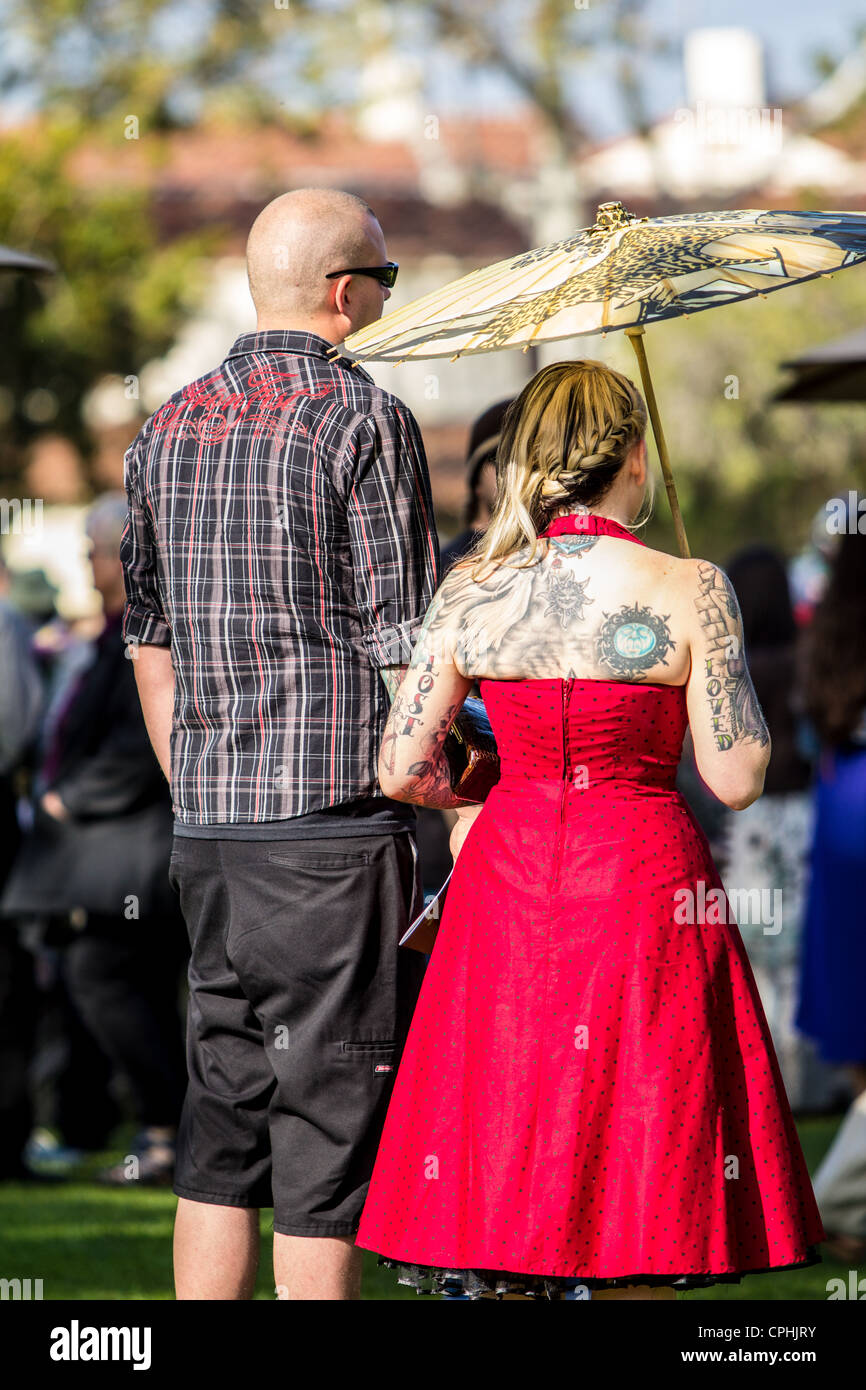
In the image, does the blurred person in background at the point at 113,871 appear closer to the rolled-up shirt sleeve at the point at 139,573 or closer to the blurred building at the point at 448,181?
the rolled-up shirt sleeve at the point at 139,573

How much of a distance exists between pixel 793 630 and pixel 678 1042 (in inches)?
175

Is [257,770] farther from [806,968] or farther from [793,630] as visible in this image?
[793,630]

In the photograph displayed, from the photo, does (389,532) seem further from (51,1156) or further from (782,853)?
(782,853)

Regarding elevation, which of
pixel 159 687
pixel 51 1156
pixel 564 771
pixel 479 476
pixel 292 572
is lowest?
pixel 51 1156

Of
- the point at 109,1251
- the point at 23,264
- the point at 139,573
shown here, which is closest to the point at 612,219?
the point at 139,573

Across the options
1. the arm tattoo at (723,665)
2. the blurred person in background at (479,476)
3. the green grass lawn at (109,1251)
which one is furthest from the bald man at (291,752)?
the green grass lawn at (109,1251)

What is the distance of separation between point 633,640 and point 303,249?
100 cm

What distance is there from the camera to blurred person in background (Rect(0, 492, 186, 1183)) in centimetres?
616

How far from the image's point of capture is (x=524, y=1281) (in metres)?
3.02

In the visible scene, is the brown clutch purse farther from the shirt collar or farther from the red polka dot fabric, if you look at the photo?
the shirt collar

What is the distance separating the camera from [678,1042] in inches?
118

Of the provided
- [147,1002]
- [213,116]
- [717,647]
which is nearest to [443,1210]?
[717,647]

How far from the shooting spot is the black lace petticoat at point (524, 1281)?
2959 mm

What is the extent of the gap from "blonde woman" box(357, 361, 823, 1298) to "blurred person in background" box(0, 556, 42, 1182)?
329 centimetres
